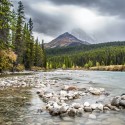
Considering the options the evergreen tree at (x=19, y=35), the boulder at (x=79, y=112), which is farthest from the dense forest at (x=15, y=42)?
the boulder at (x=79, y=112)

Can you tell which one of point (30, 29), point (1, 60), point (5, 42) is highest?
point (30, 29)

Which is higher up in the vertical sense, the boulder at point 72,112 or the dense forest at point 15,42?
the dense forest at point 15,42

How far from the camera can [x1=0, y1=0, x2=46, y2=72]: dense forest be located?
1356 inches

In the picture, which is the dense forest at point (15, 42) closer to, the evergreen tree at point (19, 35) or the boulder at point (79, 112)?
the evergreen tree at point (19, 35)

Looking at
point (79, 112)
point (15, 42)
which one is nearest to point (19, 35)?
point (15, 42)

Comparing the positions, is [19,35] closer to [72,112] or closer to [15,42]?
[15,42]

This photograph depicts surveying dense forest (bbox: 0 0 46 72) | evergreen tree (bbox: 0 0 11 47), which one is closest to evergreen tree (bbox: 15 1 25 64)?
dense forest (bbox: 0 0 46 72)

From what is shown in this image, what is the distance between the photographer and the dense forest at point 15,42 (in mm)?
34438

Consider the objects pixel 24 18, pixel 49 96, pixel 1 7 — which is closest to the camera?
pixel 49 96

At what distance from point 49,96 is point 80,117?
591 cm

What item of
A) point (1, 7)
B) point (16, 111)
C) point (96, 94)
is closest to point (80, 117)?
point (16, 111)

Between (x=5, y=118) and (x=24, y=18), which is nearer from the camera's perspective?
(x=5, y=118)

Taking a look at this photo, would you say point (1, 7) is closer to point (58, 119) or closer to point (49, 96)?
point (49, 96)

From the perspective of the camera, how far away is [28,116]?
11047 millimetres
